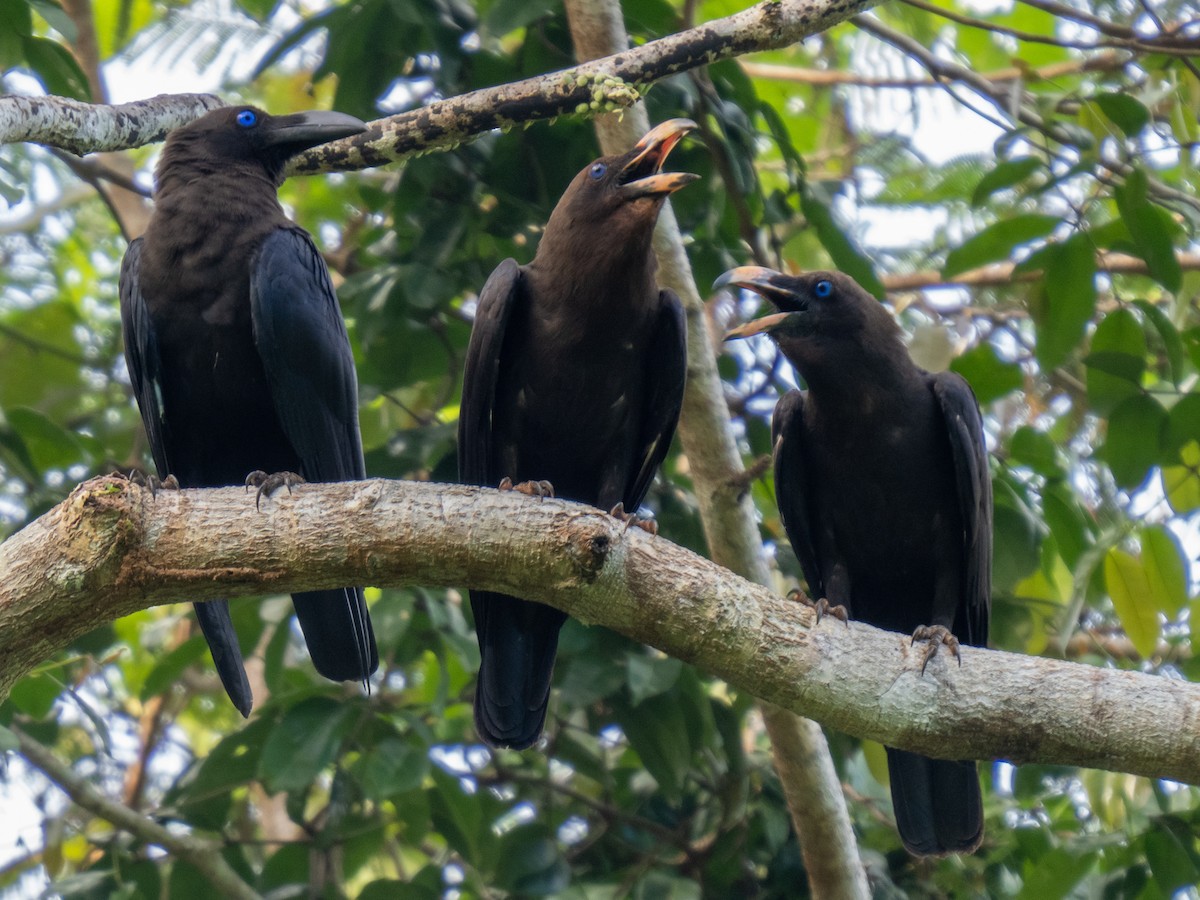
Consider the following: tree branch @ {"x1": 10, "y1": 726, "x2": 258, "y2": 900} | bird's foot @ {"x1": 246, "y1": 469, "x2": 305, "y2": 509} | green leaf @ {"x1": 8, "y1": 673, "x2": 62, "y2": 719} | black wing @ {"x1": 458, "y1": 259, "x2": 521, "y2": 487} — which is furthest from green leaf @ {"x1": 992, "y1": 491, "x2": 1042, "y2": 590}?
green leaf @ {"x1": 8, "y1": 673, "x2": 62, "y2": 719}

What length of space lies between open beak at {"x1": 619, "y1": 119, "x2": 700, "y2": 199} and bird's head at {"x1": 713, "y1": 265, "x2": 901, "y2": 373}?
48 cm

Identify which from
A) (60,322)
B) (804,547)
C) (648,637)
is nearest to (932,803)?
(804,547)

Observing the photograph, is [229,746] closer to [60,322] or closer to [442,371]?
[442,371]

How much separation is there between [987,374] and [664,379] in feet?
4.19

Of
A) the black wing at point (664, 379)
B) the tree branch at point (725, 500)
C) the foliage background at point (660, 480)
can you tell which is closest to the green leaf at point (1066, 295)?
the foliage background at point (660, 480)

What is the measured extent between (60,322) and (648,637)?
14.3ft

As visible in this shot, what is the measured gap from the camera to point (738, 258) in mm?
5629

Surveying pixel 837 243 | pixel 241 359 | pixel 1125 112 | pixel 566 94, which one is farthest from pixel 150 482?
pixel 1125 112

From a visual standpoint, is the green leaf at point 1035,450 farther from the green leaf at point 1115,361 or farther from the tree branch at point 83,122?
the tree branch at point 83,122

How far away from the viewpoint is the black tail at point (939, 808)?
457cm

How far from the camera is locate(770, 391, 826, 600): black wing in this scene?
4.84 meters

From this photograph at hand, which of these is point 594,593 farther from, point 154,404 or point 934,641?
point 154,404

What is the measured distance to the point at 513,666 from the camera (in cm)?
448

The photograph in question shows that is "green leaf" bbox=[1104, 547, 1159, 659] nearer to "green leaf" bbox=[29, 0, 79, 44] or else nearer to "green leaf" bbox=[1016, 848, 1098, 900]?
"green leaf" bbox=[1016, 848, 1098, 900]
